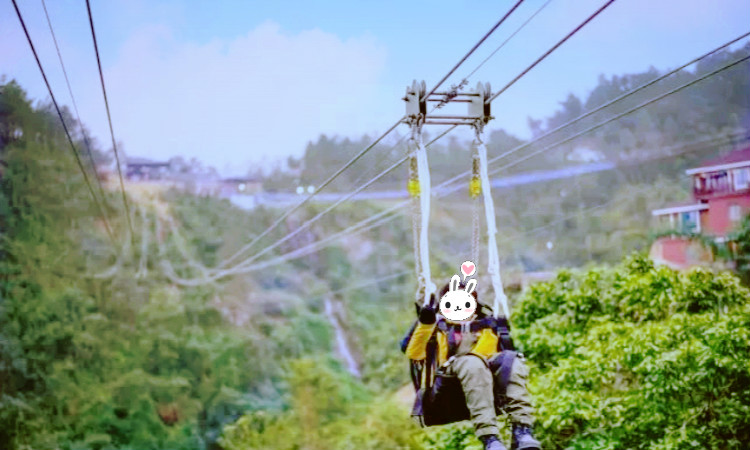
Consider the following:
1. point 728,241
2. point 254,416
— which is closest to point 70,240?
point 254,416

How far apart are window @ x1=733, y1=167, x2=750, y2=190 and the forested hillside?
2.20 feet

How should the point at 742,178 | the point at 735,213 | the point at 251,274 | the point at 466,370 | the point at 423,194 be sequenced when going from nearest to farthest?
the point at 466,370, the point at 423,194, the point at 742,178, the point at 735,213, the point at 251,274

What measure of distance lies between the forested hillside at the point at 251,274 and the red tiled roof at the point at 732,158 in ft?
0.61

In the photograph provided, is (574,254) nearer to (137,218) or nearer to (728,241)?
(728,241)

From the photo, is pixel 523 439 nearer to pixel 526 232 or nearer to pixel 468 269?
pixel 468 269

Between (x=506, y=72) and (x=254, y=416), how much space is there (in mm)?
3511

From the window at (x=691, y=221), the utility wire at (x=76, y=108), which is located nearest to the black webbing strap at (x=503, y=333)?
the window at (x=691, y=221)

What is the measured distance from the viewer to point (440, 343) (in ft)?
13.3

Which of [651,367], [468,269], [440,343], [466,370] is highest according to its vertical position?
[468,269]

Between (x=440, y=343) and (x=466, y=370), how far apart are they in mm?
220

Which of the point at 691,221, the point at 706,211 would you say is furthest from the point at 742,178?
the point at 691,221

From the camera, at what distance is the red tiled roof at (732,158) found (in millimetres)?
7164

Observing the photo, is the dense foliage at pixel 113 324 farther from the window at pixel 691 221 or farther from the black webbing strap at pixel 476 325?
the black webbing strap at pixel 476 325

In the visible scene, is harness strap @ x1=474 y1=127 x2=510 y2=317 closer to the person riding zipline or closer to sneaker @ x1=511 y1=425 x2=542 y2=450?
the person riding zipline
